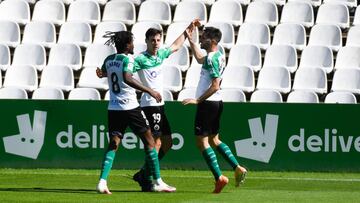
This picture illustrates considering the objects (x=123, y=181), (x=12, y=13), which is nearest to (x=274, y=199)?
(x=123, y=181)

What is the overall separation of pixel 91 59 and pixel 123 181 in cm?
587

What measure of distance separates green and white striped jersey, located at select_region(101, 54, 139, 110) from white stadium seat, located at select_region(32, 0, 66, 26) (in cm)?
942

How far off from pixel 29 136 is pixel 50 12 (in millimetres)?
5059

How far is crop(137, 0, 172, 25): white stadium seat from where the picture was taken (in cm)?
2133

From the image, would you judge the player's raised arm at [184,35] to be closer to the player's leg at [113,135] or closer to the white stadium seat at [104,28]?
the player's leg at [113,135]

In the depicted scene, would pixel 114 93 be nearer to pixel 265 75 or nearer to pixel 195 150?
pixel 195 150

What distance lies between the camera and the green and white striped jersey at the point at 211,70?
1265cm

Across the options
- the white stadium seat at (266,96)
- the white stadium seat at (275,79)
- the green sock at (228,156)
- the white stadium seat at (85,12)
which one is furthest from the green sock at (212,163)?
the white stadium seat at (85,12)

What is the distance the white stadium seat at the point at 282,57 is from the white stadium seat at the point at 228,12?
4.61 feet

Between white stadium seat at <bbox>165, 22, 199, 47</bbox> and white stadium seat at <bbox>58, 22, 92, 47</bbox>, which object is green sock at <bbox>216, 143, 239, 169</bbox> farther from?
white stadium seat at <bbox>58, 22, 92, 47</bbox>

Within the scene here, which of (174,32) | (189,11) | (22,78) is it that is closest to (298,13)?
(189,11)

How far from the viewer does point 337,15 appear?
68.4 feet

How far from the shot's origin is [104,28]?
→ 69.5ft

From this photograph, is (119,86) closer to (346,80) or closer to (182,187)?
(182,187)
